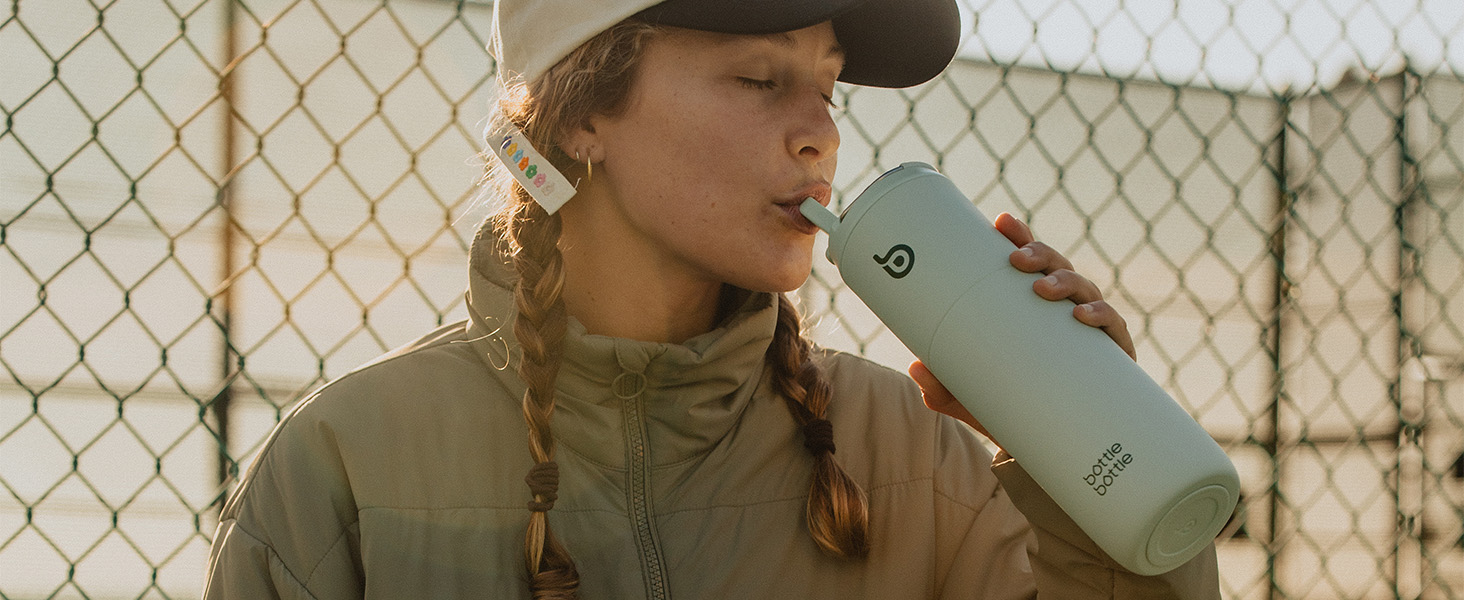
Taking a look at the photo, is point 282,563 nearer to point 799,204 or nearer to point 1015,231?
point 799,204

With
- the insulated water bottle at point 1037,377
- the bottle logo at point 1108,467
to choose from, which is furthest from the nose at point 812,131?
the bottle logo at point 1108,467

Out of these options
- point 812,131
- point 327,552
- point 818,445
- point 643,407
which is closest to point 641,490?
point 643,407

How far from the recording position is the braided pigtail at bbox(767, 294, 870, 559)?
1194 millimetres

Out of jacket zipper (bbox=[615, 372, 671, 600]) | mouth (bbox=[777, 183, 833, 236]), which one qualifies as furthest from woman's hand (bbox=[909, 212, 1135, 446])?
jacket zipper (bbox=[615, 372, 671, 600])

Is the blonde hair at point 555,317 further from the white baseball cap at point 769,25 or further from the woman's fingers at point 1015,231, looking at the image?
the woman's fingers at point 1015,231

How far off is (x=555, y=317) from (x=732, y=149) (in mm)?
267

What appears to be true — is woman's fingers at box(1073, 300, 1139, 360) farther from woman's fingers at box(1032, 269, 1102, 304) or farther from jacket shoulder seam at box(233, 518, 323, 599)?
jacket shoulder seam at box(233, 518, 323, 599)

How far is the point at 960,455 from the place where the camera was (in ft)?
4.34

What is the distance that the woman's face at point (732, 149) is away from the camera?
3.80ft

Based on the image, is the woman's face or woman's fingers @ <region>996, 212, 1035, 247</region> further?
the woman's face

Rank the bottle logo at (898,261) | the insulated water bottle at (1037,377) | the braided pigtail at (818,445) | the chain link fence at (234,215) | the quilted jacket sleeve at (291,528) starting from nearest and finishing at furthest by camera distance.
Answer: the insulated water bottle at (1037,377), the bottle logo at (898,261), the quilted jacket sleeve at (291,528), the braided pigtail at (818,445), the chain link fence at (234,215)

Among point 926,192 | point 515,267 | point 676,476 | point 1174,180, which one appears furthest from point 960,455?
point 1174,180

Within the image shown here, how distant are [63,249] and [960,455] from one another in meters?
1.26

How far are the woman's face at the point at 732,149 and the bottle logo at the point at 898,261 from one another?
20 centimetres
